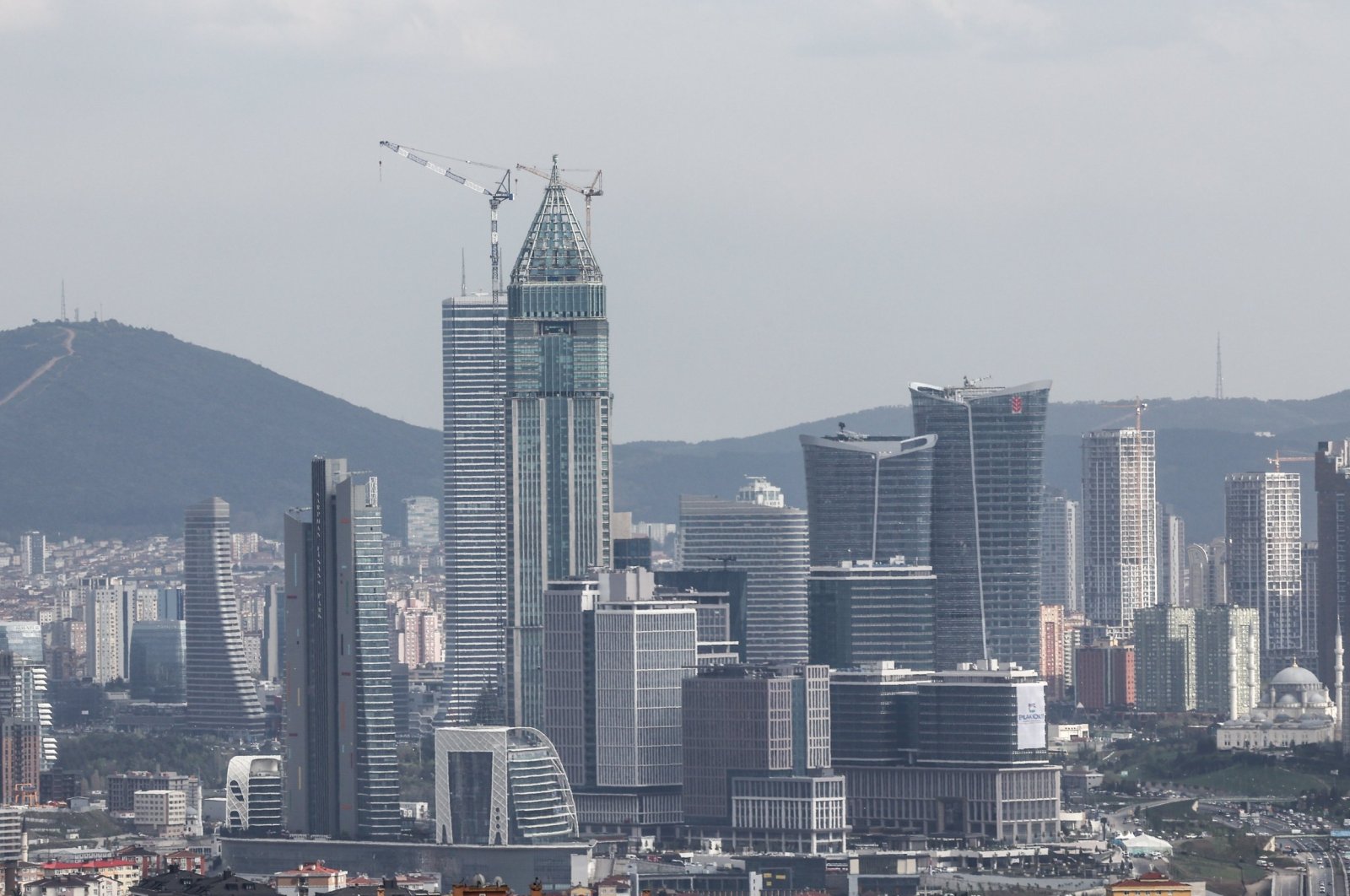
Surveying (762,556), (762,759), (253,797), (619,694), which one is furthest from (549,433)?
(762,556)

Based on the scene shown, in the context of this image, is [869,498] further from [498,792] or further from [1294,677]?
[1294,677]

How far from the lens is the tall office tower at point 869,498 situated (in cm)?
15588

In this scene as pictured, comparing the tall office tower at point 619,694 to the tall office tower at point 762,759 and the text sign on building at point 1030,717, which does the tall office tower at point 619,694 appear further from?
the text sign on building at point 1030,717

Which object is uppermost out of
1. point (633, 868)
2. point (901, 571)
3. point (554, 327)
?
point (554, 327)

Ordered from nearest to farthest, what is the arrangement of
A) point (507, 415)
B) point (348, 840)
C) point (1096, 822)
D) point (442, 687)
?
point (348, 840)
point (1096, 822)
point (507, 415)
point (442, 687)

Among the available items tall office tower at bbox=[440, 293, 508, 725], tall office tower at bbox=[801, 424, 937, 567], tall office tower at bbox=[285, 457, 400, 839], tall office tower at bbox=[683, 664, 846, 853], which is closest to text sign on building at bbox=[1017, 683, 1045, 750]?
tall office tower at bbox=[683, 664, 846, 853]

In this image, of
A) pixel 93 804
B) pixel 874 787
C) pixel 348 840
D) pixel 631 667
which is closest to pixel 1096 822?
pixel 874 787

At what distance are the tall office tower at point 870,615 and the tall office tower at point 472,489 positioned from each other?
3265cm

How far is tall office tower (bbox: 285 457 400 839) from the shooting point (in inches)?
5310

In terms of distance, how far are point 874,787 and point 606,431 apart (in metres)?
18.8

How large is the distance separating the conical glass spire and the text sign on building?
1022 inches

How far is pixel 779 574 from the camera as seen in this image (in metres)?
174

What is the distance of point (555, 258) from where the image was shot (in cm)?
15012

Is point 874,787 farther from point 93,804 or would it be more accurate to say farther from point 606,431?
point 93,804
